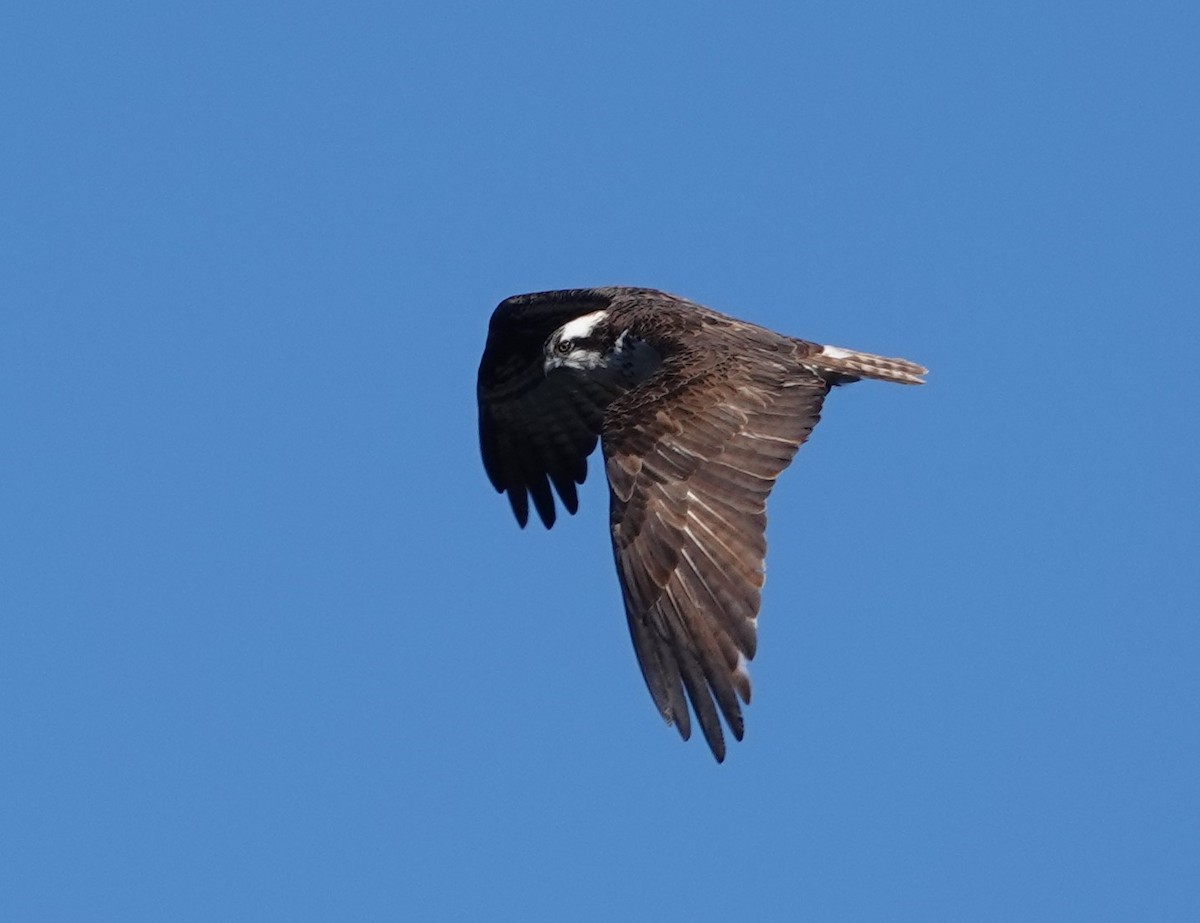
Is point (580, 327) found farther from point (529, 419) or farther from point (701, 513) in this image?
point (701, 513)

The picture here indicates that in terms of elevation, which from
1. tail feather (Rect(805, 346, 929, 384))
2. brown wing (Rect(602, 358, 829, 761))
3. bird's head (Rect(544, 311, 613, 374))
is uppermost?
bird's head (Rect(544, 311, 613, 374))

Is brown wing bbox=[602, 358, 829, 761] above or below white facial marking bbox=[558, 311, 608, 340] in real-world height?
below

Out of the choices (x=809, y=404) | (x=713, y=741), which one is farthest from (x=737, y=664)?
(x=809, y=404)

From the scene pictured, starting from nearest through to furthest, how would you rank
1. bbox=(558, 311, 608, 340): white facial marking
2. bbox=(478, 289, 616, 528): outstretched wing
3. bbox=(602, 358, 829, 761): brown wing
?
bbox=(602, 358, 829, 761): brown wing < bbox=(558, 311, 608, 340): white facial marking < bbox=(478, 289, 616, 528): outstretched wing

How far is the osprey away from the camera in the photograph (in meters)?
10.7

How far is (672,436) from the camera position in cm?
1195

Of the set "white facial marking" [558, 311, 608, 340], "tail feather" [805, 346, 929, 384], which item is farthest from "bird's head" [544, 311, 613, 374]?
"tail feather" [805, 346, 929, 384]

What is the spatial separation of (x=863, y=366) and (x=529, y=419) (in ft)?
10.6

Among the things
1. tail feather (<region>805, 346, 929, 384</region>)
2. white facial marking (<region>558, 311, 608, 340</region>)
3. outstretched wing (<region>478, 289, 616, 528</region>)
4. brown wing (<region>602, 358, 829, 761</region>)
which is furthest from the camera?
outstretched wing (<region>478, 289, 616, 528</region>)

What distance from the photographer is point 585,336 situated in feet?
47.6

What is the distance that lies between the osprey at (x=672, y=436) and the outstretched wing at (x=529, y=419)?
0.03ft

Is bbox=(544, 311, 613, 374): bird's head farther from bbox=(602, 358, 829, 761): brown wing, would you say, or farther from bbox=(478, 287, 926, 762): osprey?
bbox=(602, 358, 829, 761): brown wing

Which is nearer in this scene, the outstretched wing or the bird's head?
the bird's head

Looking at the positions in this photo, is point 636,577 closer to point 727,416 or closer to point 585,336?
point 727,416
